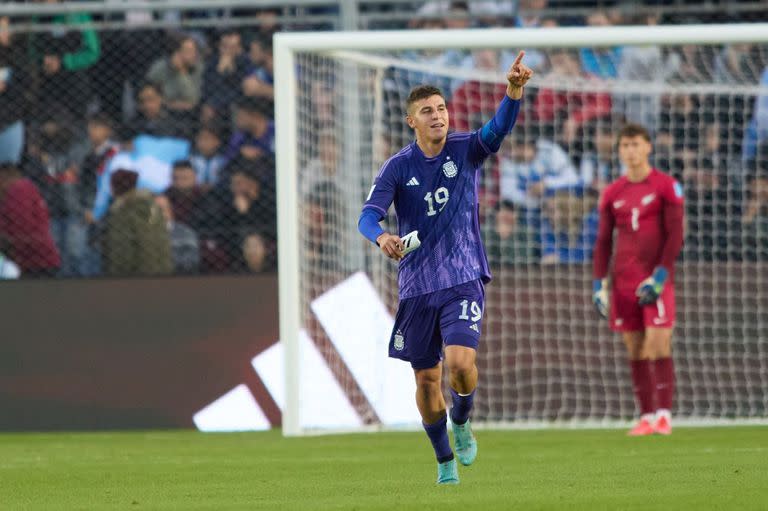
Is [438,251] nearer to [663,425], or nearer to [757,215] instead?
[663,425]

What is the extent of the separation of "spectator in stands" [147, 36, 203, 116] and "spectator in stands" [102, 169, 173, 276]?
2.89 feet

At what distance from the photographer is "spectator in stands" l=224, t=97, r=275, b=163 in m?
13.4

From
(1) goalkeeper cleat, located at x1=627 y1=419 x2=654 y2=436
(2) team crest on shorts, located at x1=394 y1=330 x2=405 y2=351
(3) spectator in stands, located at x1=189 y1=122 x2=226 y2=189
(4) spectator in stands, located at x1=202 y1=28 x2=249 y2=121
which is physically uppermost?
(4) spectator in stands, located at x1=202 y1=28 x2=249 y2=121

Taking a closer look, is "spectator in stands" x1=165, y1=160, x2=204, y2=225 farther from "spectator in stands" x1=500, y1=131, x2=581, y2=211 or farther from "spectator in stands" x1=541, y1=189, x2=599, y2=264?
"spectator in stands" x1=541, y1=189, x2=599, y2=264

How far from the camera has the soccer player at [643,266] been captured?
440 inches

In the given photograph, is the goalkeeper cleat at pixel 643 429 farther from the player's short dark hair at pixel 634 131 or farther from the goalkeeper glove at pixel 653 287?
the player's short dark hair at pixel 634 131

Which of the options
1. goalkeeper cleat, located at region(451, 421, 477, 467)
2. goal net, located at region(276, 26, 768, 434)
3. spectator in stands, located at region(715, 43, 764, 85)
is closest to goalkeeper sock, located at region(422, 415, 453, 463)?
goalkeeper cleat, located at region(451, 421, 477, 467)

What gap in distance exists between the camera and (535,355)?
13039 mm

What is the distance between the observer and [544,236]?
13.1 metres

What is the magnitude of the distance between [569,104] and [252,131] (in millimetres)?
2847

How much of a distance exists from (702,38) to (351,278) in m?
3.49

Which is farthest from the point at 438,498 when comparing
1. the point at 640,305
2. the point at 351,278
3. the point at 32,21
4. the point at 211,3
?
the point at 32,21

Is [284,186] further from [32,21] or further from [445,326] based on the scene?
[445,326]

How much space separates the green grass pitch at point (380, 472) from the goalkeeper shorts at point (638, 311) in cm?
84
